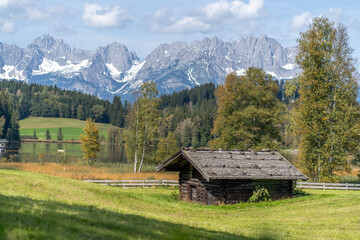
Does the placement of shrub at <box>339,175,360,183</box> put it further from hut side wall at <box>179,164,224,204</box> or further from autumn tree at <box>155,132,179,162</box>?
autumn tree at <box>155,132,179,162</box>

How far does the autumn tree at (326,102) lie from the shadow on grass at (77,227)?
1267 inches

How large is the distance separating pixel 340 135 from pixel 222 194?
787 inches

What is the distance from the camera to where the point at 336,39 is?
45.3m

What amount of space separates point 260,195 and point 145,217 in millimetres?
16973

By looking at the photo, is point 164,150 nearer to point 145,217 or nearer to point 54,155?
point 54,155

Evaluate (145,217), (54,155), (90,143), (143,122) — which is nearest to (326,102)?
(143,122)

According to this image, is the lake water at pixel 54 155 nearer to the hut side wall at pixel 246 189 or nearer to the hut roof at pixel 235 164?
the hut roof at pixel 235 164

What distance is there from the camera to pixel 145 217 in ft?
52.7

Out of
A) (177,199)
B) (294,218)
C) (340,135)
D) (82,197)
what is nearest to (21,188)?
(82,197)

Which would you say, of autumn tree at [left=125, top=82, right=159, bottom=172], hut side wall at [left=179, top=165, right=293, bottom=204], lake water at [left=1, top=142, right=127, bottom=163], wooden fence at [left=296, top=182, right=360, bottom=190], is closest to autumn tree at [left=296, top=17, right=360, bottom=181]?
wooden fence at [left=296, top=182, right=360, bottom=190]

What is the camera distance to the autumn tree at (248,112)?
5322cm

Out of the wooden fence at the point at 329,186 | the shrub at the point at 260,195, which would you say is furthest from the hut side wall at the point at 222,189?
the wooden fence at the point at 329,186

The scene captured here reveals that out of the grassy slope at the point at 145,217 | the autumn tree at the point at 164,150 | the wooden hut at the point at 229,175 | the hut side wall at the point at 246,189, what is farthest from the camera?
the autumn tree at the point at 164,150

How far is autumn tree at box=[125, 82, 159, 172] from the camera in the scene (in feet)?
193
